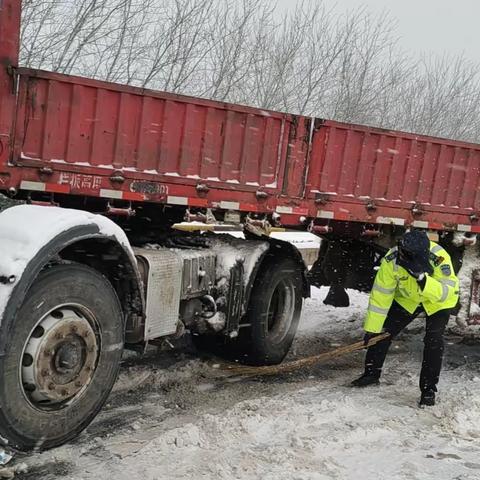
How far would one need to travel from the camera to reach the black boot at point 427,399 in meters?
4.84

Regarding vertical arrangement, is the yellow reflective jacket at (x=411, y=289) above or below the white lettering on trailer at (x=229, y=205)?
below

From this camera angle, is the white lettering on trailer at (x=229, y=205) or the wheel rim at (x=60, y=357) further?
the white lettering on trailer at (x=229, y=205)

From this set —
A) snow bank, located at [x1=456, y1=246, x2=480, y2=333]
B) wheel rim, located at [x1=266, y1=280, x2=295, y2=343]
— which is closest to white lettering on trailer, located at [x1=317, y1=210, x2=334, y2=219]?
wheel rim, located at [x1=266, y1=280, x2=295, y2=343]

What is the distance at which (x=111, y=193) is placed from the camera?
15.3ft

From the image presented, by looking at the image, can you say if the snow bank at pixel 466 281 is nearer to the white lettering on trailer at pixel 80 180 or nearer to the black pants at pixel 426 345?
the black pants at pixel 426 345

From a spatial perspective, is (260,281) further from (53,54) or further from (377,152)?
(53,54)

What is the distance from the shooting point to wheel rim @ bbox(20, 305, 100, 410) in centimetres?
320

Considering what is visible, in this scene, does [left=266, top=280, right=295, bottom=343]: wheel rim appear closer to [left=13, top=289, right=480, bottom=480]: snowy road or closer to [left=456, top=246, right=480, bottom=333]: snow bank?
[left=13, top=289, right=480, bottom=480]: snowy road

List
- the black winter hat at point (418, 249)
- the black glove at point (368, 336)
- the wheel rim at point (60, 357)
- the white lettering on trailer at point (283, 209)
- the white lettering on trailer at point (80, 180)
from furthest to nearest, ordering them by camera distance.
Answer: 1. the white lettering on trailer at point (283, 209)
2. the black glove at point (368, 336)
3. the black winter hat at point (418, 249)
4. the white lettering on trailer at point (80, 180)
5. the wheel rim at point (60, 357)

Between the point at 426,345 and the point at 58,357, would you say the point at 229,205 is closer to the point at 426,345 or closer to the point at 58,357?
the point at 426,345

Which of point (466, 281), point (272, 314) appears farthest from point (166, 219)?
point (466, 281)

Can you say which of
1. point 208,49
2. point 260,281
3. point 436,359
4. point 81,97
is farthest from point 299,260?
point 208,49

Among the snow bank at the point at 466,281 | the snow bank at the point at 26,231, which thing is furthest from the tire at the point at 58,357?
the snow bank at the point at 466,281

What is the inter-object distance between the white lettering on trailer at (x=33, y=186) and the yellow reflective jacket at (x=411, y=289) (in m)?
2.89
